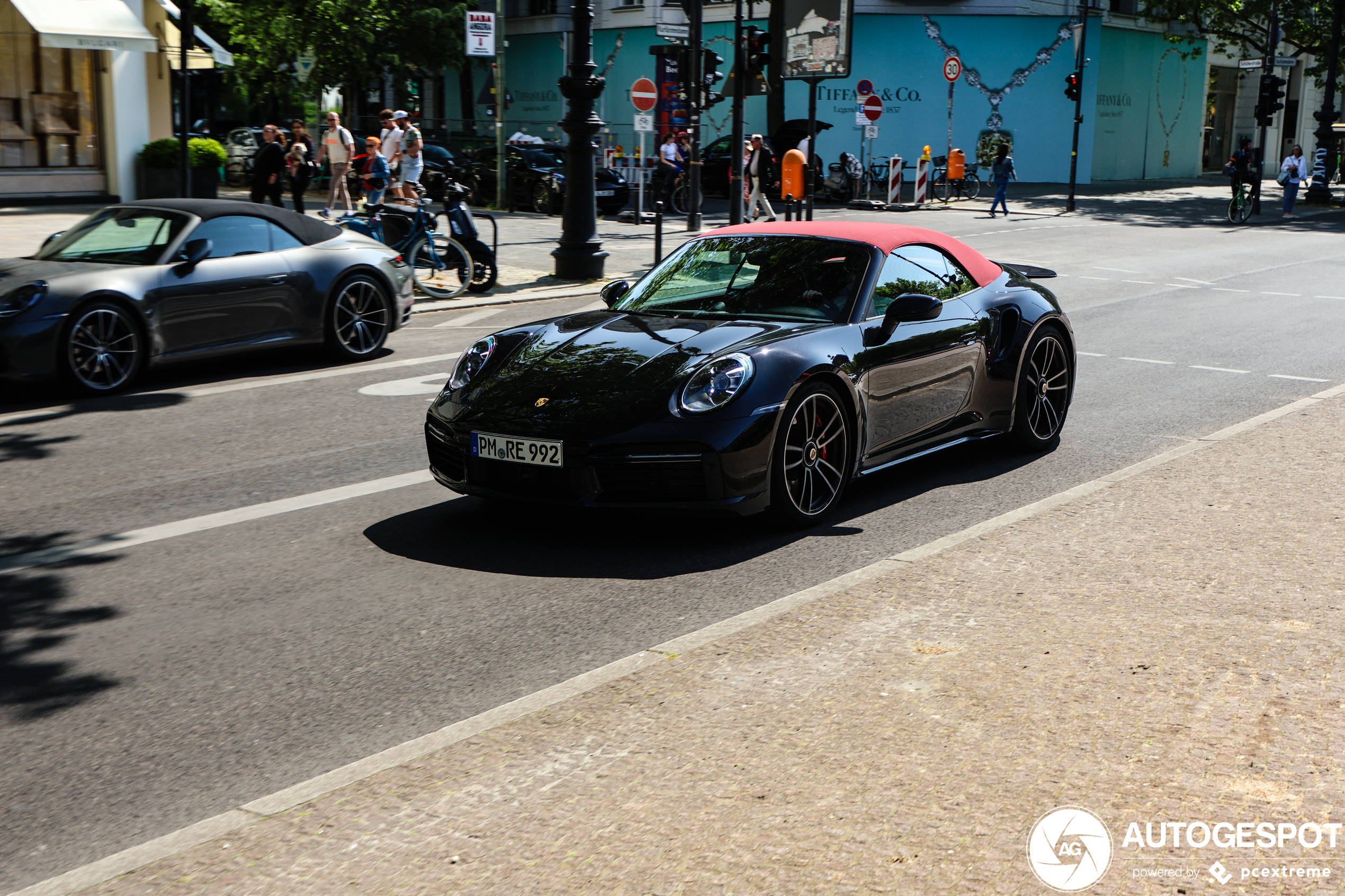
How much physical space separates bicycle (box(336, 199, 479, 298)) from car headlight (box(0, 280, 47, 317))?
486cm

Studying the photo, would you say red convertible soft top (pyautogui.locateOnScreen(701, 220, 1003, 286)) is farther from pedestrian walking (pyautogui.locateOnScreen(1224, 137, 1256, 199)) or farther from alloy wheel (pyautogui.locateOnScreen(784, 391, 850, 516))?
pedestrian walking (pyautogui.locateOnScreen(1224, 137, 1256, 199))

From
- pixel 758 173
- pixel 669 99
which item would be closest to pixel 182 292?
pixel 758 173

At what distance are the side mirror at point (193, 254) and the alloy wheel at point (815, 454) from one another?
5.48 metres

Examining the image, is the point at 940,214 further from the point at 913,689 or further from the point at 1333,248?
the point at 913,689

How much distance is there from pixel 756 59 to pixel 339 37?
19.2 metres

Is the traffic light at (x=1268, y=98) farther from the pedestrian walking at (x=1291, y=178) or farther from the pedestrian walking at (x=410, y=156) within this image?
the pedestrian walking at (x=410, y=156)

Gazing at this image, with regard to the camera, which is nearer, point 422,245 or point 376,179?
point 422,245

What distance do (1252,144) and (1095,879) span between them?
61574 millimetres

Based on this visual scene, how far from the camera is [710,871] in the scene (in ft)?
10.1

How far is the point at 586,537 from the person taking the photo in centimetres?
612

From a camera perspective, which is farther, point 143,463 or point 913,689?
point 143,463

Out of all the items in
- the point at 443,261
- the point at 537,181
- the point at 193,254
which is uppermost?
the point at 537,181

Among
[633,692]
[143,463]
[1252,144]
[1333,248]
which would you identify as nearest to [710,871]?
[633,692]

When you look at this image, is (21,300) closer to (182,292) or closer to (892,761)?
(182,292)
